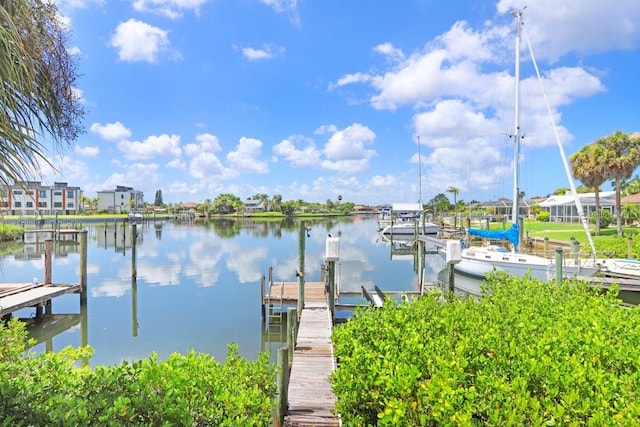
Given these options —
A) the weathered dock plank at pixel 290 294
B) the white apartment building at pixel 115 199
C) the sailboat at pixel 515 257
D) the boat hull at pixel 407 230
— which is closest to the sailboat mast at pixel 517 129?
the sailboat at pixel 515 257

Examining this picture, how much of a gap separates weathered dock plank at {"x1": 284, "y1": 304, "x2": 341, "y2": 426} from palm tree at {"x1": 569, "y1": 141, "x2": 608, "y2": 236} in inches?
1075

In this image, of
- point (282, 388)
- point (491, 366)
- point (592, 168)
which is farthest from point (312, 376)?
point (592, 168)

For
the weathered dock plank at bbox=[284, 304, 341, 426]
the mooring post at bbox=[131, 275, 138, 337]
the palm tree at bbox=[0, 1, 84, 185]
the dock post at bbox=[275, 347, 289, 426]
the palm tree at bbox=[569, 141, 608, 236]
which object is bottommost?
the mooring post at bbox=[131, 275, 138, 337]

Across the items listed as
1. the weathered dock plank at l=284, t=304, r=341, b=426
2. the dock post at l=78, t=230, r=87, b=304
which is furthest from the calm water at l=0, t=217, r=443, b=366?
the weathered dock plank at l=284, t=304, r=341, b=426

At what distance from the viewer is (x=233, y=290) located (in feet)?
61.0

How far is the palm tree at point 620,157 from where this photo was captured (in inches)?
1045

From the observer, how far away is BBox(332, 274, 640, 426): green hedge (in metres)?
2.77

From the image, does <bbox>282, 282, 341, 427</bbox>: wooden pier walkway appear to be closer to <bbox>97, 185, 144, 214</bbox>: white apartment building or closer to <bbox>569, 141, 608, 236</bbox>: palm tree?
<bbox>569, 141, 608, 236</bbox>: palm tree

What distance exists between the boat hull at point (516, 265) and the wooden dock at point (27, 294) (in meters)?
14.9

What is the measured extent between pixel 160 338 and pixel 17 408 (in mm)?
10693

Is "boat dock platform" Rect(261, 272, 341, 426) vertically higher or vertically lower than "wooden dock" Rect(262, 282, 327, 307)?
higher

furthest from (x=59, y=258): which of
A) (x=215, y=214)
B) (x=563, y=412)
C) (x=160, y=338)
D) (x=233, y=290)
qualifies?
(x=215, y=214)

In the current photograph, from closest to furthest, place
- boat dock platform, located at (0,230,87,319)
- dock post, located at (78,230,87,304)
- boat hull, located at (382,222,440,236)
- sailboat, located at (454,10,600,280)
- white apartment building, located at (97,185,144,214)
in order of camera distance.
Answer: boat dock platform, located at (0,230,87,319), dock post, located at (78,230,87,304), sailboat, located at (454,10,600,280), boat hull, located at (382,222,440,236), white apartment building, located at (97,185,144,214)

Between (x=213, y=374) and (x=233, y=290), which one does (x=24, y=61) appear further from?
(x=233, y=290)
